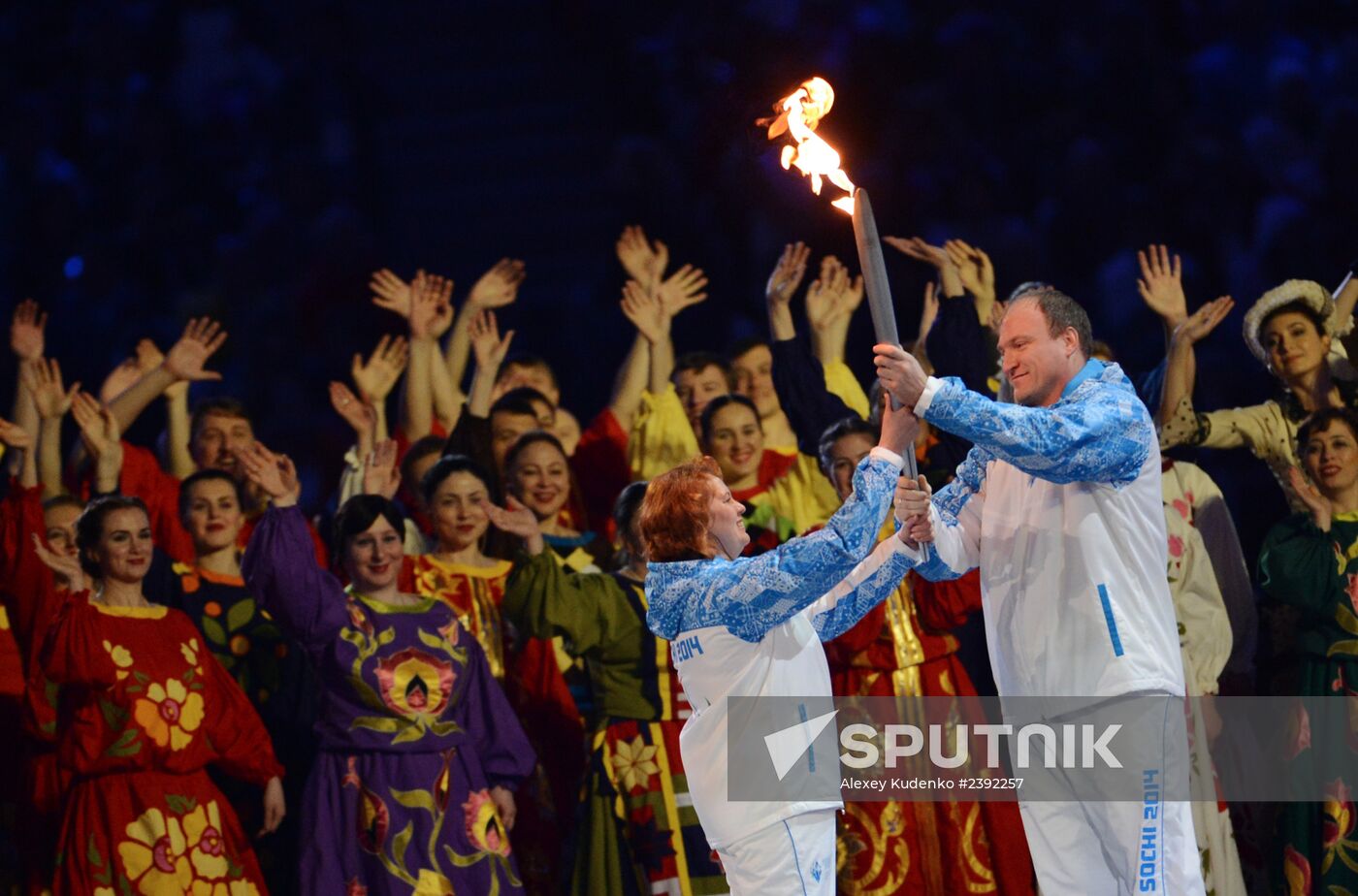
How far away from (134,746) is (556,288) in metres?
3.75

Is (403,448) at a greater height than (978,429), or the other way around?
(403,448)

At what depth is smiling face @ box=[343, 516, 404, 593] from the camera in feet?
15.5

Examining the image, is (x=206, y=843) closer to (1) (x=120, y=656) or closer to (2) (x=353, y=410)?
(1) (x=120, y=656)

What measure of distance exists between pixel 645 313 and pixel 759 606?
287 cm

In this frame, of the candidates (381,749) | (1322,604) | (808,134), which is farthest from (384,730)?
(1322,604)

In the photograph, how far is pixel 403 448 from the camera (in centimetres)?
598

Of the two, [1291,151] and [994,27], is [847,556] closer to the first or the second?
[1291,151]

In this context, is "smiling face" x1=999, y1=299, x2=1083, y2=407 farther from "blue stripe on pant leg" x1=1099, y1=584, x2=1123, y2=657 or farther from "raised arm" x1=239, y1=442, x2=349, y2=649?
"raised arm" x1=239, y1=442, x2=349, y2=649

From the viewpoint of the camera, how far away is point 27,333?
18.4 ft

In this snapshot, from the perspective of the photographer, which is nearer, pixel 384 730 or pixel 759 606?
pixel 759 606

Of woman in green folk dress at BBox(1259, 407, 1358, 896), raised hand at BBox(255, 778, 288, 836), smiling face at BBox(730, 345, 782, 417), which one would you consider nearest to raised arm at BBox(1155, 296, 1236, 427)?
woman in green folk dress at BBox(1259, 407, 1358, 896)

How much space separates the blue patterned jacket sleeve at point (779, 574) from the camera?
316cm

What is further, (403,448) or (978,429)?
(403,448)

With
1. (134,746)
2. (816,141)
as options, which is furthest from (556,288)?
(816,141)
